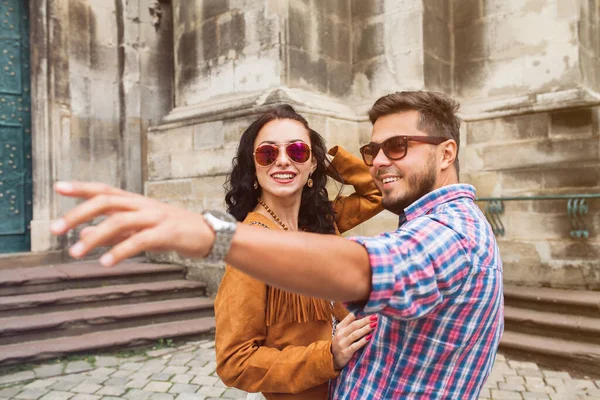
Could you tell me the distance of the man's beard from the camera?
1.16 metres

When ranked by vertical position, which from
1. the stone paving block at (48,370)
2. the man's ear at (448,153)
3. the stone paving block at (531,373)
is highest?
the man's ear at (448,153)

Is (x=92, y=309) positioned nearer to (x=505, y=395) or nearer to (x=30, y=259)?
(x=30, y=259)

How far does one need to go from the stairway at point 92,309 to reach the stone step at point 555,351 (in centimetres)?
296

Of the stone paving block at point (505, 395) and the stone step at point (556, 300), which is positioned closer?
the stone paving block at point (505, 395)

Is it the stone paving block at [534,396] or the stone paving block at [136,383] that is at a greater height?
the stone paving block at [136,383]

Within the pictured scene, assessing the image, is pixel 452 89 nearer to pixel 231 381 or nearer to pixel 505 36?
pixel 505 36

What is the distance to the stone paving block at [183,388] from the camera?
11.9 ft

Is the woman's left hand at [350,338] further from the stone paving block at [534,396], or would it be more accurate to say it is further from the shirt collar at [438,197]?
the stone paving block at [534,396]

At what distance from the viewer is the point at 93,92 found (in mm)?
6961

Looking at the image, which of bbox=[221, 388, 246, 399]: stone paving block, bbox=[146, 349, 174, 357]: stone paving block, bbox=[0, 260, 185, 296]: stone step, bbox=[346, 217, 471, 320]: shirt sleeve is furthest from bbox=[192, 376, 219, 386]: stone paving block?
bbox=[346, 217, 471, 320]: shirt sleeve

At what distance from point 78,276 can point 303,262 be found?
512cm

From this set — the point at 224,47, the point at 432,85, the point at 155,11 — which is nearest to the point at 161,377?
the point at 224,47

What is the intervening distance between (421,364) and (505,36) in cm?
567

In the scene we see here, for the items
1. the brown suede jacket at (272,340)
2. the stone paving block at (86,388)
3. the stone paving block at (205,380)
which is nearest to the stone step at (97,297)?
the stone paving block at (86,388)
